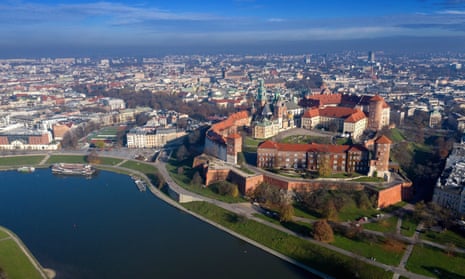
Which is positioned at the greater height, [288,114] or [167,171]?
[288,114]

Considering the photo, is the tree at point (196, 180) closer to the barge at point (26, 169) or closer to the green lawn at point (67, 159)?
the green lawn at point (67, 159)

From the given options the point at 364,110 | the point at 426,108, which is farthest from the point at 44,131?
the point at 426,108

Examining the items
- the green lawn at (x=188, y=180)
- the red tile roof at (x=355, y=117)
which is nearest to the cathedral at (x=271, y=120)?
the red tile roof at (x=355, y=117)

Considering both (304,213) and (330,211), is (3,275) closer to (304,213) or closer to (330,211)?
(304,213)

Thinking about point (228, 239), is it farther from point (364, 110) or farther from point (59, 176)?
point (364, 110)

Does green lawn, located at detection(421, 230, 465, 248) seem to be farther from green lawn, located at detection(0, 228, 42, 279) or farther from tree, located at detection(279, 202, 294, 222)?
green lawn, located at detection(0, 228, 42, 279)

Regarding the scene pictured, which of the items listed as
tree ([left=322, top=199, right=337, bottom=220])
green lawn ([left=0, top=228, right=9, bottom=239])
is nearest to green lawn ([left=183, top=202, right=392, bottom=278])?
tree ([left=322, top=199, right=337, bottom=220])
